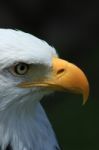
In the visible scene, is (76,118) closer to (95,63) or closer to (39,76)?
(95,63)

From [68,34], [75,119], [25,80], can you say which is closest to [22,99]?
[25,80]

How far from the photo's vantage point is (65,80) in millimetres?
6594

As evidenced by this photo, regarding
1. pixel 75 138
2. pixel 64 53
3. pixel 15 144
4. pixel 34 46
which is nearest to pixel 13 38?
pixel 34 46

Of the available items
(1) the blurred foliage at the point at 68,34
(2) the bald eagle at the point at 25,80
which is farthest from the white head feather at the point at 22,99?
(1) the blurred foliage at the point at 68,34

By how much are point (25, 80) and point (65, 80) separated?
0.93ft

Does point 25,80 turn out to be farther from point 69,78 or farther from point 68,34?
point 68,34

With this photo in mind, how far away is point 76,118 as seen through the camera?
11.4 meters

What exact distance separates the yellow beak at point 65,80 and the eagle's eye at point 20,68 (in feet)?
0.35

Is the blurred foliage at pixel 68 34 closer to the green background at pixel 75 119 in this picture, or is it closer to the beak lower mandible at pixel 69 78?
the green background at pixel 75 119

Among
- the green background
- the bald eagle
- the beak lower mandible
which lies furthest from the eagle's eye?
the green background

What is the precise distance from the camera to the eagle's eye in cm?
646

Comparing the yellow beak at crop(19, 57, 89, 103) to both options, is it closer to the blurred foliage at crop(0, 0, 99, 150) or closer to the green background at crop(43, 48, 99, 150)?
the green background at crop(43, 48, 99, 150)

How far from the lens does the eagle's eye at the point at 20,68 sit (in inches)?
255

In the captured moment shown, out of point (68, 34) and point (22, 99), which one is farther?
point (68, 34)
